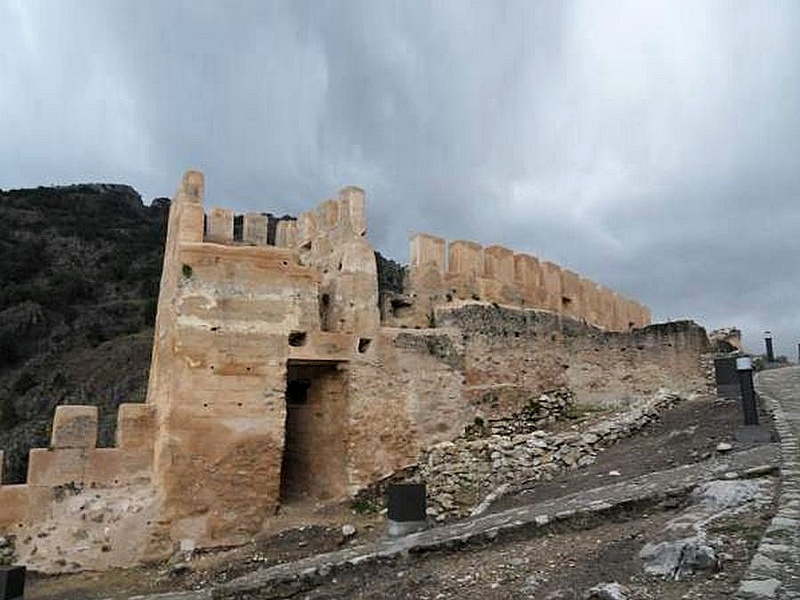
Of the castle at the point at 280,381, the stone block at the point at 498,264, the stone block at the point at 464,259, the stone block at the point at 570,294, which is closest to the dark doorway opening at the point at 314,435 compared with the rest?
the castle at the point at 280,381

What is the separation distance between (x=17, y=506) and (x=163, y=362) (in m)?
3.18

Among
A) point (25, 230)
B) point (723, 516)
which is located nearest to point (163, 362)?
point (723, 516)

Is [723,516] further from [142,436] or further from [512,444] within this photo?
[142,436]

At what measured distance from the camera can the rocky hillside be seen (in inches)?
1332

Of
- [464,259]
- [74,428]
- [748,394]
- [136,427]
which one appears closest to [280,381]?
[136,427]

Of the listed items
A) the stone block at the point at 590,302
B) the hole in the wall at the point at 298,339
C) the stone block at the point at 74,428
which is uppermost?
the stone block at the point at 590,302

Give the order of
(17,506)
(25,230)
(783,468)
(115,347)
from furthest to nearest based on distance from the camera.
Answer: (25,230) < (115,347) < (17,506) < (783,468)

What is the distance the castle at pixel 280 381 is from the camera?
10711mm

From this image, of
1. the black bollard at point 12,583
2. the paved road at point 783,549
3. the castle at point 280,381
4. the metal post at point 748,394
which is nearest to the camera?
the paved road at point 783,549

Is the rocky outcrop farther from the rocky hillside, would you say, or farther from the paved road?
the rocky hillside

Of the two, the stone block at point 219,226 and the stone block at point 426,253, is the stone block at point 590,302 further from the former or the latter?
the stone block at point 219,226

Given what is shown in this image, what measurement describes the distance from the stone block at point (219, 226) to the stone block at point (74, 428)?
4130 mm

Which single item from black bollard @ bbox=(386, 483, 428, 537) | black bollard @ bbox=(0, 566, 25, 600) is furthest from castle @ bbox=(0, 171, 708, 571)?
black bollard @ bbox=(386, 483, 428, 537)

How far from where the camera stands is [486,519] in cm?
840
